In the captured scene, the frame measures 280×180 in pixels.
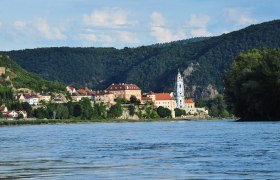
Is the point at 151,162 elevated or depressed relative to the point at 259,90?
depressed

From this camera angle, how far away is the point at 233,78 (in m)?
137

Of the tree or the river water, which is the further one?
the tree

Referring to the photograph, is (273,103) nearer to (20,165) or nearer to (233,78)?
(233,78)

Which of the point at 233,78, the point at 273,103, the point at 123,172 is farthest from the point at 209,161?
the point at 233,78

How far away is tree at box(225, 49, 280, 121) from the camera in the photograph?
120 meters

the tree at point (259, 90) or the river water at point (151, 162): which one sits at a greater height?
the tree at point (259, 90)

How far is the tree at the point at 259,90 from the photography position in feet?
392

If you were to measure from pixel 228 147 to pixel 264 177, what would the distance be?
18.8 m

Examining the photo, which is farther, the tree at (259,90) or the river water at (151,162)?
the tree at (259,90)

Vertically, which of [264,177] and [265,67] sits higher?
[265,67]

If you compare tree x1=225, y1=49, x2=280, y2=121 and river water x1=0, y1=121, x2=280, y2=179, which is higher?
tree x1=225, y1=49, x2=280, y2=121

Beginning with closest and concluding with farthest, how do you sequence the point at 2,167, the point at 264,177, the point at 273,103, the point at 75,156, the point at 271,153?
the point at 264,177 < the point at 2,167 < the point at 271,153 < the point at 75,156 < the point at 273,103

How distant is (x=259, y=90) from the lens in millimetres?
119375

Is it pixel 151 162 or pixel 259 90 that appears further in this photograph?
pixel 259 90
